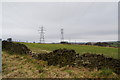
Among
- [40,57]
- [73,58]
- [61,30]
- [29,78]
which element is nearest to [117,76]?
[73,58]

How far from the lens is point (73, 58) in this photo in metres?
8.66

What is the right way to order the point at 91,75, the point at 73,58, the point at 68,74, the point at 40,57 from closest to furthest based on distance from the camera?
the point at 91,75, the point at 68,74, the point at 73,58, the point at 40,57

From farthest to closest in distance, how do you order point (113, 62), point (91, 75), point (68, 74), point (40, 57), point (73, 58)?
1. point (40, 57)
2. point (73, 58)
3. point (113, 62)
4. point (68, 74)
5. point (91, 75)

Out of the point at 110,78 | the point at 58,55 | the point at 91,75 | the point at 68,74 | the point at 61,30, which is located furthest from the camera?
the point at 61,30

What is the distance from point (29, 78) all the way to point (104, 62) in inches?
156

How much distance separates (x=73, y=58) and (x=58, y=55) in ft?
4.20

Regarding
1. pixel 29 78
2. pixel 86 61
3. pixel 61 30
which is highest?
pixel 61 30

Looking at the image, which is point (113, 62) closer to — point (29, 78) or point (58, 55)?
point (58, 55)

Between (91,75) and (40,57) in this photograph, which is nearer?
(91,75)

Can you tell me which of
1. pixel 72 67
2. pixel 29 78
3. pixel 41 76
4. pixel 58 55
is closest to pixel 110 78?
pixel 72 67

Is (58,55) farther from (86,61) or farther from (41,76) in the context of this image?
(41,76)

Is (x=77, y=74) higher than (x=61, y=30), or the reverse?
(x=61, y=30)

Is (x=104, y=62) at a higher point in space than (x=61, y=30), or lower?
lower

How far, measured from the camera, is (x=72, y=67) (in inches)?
305
